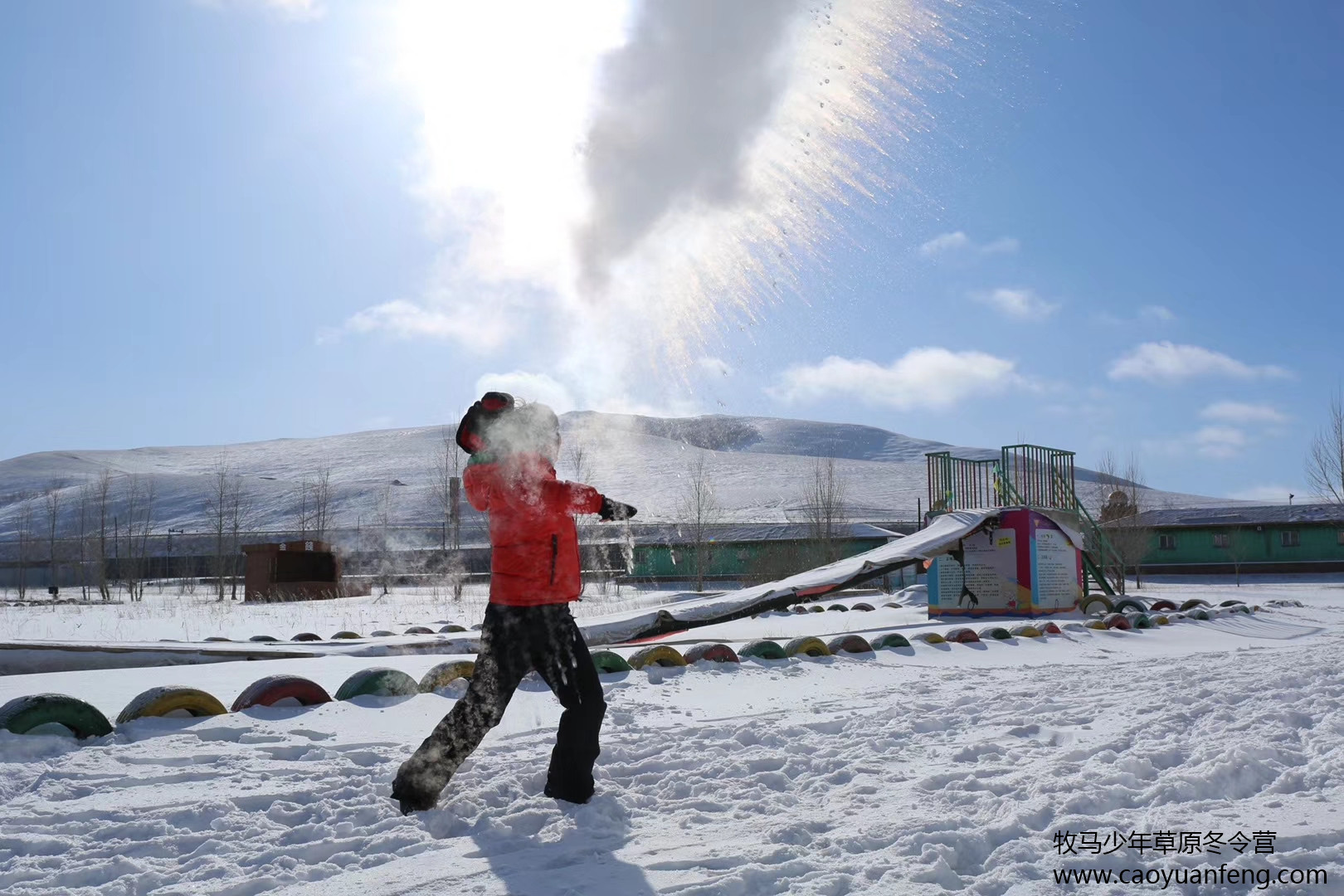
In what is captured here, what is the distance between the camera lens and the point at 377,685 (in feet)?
20.0

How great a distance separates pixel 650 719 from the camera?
5.81 metres

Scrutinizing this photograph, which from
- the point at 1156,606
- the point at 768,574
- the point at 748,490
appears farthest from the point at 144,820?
the point at 748,490

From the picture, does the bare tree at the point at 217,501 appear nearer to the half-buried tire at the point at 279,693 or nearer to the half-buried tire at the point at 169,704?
the half-buried tire at the point at 279,693

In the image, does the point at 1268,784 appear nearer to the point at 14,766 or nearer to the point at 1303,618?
the point at 14,766

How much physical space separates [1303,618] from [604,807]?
17.9 m

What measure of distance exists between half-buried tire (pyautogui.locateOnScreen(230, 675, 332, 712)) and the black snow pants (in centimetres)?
219

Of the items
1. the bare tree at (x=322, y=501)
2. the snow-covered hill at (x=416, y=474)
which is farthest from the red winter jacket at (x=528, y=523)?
the snow-covered hill at (x=416, y=474)

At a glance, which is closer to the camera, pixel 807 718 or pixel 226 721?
pixel 226 721

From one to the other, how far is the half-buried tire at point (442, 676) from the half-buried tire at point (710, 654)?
2465mm

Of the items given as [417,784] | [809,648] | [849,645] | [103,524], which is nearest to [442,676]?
[417,784]

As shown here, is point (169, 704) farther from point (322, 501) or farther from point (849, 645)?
point (322, 501)

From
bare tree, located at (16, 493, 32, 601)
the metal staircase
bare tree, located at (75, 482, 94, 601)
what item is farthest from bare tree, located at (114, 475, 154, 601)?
the metal staircase

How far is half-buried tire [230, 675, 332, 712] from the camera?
552cm

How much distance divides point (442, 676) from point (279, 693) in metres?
1.13
